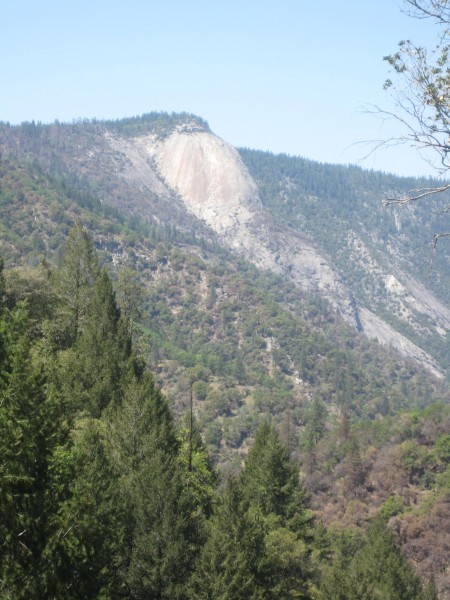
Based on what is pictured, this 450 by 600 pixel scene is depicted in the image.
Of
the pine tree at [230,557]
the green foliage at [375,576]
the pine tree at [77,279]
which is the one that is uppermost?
the pine tree at [77,279]

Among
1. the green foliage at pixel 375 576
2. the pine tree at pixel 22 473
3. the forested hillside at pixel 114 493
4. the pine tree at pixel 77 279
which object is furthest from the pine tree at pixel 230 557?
the pine tree at pixel 77 279

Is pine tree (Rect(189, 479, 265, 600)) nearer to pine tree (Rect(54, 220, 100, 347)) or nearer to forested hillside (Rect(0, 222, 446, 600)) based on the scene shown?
forested hillside (Rect(0, 222, 446, 600))

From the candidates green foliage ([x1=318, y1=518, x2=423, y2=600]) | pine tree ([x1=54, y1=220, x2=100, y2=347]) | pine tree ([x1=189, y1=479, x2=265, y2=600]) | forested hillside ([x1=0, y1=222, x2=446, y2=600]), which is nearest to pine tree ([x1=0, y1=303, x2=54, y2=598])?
forested hillside ([x1=0, y1=222, x2=446, y2=600])

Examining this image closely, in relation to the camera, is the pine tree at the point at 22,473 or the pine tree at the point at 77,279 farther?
the pine tree at the point at 77,279

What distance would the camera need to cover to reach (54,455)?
59.9 ft

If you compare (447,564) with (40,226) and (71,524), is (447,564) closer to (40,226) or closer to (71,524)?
(71,524)

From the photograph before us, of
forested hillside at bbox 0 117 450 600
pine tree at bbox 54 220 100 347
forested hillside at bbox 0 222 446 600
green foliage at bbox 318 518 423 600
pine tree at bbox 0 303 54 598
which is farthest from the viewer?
pine tree at bbox 54 220 100 347

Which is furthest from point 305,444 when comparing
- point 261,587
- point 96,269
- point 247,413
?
point 261,587

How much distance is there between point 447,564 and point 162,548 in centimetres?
4931

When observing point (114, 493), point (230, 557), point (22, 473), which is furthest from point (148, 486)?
point (22, 473)

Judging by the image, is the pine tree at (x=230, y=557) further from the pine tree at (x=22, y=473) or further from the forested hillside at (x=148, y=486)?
the pine tree at (x=22, y=473)

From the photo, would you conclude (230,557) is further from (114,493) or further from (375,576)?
(375,576)

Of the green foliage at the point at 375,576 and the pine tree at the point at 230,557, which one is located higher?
the pine tree at the point at 230,557

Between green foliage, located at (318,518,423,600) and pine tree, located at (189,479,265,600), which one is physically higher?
pine tree, located at (189,479,265,600)
